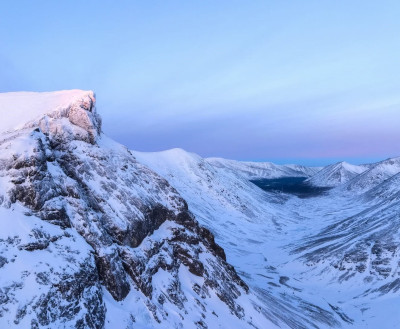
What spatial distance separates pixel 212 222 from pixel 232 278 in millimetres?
86637

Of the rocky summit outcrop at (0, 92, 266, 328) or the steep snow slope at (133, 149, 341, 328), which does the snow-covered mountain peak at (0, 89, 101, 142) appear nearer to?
the rocky summit outcrop at (0, 92, 266, 328)

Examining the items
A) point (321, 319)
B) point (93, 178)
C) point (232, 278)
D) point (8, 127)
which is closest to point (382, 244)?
point (321, 319)

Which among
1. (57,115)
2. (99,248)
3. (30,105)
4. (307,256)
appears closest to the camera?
(99,248)

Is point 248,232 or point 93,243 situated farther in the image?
point 248,232

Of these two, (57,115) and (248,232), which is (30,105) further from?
(248,232)

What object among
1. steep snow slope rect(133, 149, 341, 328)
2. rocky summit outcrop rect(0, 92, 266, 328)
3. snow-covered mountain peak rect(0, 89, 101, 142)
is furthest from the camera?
steep snow slope rect(133, 149, 341, 328)

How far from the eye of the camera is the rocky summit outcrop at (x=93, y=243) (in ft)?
91.7

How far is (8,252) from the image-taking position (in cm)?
2791

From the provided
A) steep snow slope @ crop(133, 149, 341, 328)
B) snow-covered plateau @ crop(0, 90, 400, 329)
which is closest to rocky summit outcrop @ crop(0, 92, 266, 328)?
snow-covered plateau @ crop(0, 90, 400, 329)

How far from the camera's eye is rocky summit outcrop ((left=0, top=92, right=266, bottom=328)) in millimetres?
27938

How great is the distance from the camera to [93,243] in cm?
3416

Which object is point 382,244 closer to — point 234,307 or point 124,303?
point 234,307

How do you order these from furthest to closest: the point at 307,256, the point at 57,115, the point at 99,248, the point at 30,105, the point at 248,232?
the point at 248,232 < the point at 307,256 < the point at 30,105 < the point at 57,115 < the point at 99,248

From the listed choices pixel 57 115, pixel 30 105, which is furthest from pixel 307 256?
pixel 30 105
